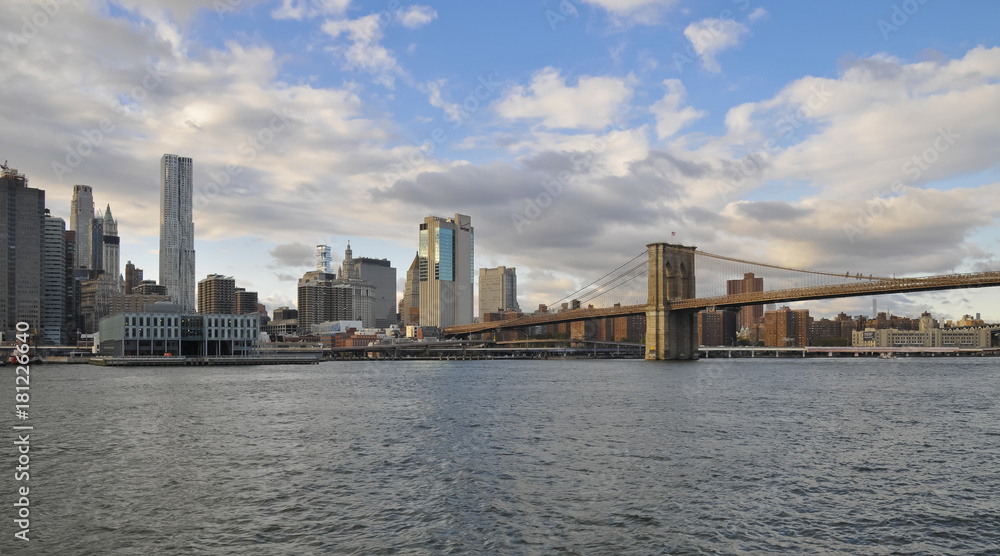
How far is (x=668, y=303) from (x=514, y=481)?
3945 inches

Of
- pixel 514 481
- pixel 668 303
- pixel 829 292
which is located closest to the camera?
pixel 514 481

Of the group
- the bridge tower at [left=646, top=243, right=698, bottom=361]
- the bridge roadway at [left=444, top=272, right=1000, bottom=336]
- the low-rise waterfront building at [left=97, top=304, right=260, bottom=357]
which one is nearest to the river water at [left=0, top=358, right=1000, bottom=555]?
the bridge roadway at [left=444, top=272, right=1000, bottom=336]

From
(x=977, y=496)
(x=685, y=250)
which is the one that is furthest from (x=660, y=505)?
(x=685, y=250)

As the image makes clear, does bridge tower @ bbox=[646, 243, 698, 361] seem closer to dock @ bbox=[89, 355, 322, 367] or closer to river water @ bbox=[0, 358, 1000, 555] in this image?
dock @ bbox=[89, 355, 322, 367]

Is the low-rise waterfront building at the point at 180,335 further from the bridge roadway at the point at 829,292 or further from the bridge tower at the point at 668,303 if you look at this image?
the bridge tower at the point at 668,303

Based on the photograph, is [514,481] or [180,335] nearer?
[514,481]

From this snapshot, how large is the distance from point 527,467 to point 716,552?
8998mm

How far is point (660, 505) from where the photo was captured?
1845 cm

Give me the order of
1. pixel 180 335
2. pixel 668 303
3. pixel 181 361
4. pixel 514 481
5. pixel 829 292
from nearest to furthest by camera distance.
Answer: pixel 514 481
pixel 829 292
pixel 668 303
pixel 181 361
pixel 180 335

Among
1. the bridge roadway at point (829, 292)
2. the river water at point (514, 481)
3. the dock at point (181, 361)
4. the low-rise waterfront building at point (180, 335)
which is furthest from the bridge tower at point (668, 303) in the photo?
the low-rise waterfront building at point (180, 335)

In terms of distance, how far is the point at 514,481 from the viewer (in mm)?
21156

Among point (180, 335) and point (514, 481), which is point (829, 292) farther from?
point (180, 335)

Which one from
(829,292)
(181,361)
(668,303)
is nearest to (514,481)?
(829,292)

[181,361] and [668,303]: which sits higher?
[668,303]
